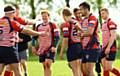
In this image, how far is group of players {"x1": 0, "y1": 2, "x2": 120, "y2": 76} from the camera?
35.9 ft

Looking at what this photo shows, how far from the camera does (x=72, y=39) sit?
1247cm

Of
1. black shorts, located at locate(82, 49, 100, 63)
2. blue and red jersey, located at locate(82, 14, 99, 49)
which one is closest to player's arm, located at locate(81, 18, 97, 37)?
blue and red jersey, located at locate(82, 14, 99, 49)

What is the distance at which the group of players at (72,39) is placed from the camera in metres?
10.9

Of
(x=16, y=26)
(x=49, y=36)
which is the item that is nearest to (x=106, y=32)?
(x=49, y=36)

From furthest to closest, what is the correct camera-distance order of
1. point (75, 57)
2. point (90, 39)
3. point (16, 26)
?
point (75, 57)
point (90, 39)
point (16, 26)

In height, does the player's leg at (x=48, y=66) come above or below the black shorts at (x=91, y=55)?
below

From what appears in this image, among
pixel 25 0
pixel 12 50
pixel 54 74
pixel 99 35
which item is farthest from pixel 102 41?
pixel 25 0

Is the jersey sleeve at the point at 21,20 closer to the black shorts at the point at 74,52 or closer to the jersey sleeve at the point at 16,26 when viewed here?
the black shorts at the point at 74,52

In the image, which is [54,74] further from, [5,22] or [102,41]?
[5,22]

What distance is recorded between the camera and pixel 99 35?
1237 centimetres

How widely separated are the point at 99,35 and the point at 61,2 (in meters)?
42.2

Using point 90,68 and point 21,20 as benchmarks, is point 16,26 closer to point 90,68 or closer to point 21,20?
point 21,20

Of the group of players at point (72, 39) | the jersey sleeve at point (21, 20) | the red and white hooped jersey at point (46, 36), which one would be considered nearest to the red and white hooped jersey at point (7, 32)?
the group of players at point (72, 39)

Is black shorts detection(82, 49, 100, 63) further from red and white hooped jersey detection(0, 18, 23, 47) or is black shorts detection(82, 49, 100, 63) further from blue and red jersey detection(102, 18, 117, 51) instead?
red and white hooped jersey detection(0, 18, 23, 47)
